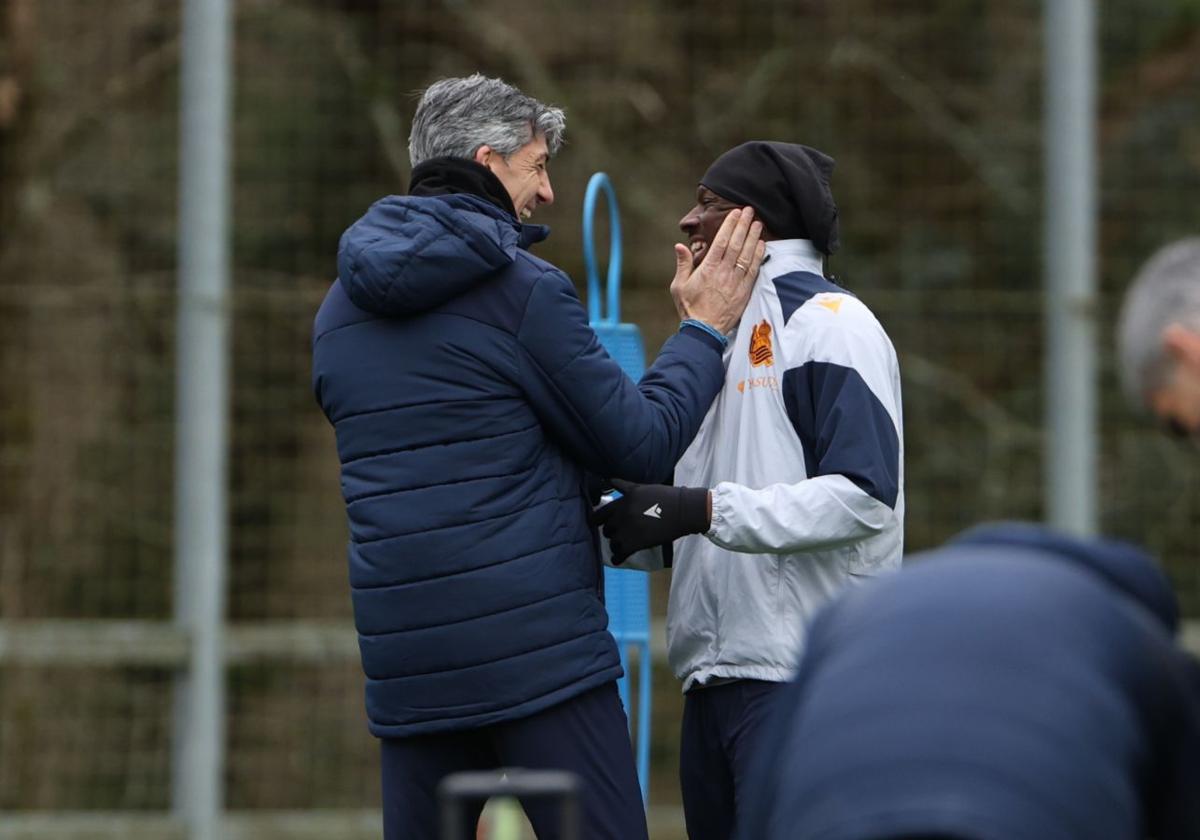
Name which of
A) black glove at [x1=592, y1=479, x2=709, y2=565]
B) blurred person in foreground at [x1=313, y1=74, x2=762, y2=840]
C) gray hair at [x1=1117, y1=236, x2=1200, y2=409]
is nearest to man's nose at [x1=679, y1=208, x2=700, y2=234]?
blurred person in foreground at [x1=313, y1=74, x2=762, y2=840]

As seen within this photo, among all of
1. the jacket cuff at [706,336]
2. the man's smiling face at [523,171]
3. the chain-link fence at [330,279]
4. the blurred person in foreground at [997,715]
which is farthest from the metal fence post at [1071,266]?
the blurred person in foreground at [997,715]

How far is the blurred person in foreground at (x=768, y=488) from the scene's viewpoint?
10.7 ft

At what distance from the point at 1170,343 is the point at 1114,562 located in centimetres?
23

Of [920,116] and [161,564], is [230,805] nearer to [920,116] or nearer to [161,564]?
[161,564]

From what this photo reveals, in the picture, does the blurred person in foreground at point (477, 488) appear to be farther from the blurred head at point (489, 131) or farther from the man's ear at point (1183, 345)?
the man's ear at point (1183, 345)

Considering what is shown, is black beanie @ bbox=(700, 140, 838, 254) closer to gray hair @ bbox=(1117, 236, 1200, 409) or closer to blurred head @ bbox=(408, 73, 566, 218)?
blurred head @ bbox=(408, 73, 566, 218)

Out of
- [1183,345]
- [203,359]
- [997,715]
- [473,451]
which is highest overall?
[203,359]

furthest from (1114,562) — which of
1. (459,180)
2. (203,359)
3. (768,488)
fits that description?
(203,359)

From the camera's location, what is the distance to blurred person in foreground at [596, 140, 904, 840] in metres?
3.27

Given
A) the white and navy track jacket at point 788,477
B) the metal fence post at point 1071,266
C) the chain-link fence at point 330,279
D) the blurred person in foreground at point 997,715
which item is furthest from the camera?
the chain-link fence at point 330,279

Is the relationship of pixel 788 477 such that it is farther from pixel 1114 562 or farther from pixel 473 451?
pixel 1114 562

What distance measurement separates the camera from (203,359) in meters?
6.07

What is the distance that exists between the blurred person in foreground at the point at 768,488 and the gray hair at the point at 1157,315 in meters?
1.19

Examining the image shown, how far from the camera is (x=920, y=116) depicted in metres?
6.59
